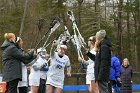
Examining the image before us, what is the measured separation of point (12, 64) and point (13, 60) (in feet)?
0.34

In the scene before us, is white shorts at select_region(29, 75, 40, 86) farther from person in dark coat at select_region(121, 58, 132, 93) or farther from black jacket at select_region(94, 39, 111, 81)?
person in dark coat at select_region(121, 58, 132, 93)

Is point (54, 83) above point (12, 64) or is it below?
below

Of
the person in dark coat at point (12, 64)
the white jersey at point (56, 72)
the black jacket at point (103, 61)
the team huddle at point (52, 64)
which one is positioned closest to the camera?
the black jacket at point (103, 61)

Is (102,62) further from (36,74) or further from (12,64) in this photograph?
(36,74)

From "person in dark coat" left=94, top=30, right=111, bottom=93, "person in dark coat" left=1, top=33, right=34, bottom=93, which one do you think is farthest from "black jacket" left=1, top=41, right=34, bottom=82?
"person in dark coat" left=94, top=30, right=111, bottom=93

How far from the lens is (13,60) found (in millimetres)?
11383

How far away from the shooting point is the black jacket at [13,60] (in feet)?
37.0

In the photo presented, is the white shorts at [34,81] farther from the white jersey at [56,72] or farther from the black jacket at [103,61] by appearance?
the black jacket at [103,61]

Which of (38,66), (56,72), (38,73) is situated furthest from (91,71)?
(38,73)

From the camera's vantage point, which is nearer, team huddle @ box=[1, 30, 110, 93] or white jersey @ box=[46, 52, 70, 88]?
team huddle @ box=[1, 30, 110, 93]

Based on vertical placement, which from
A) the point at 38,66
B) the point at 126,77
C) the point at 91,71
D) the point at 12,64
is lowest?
the point at 126,77

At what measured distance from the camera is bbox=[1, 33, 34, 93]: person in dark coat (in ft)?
37.0

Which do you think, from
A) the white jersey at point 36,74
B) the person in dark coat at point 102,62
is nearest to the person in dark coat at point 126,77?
the white jersey at point 36,74

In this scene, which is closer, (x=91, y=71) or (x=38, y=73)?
(x=91, y=71)
